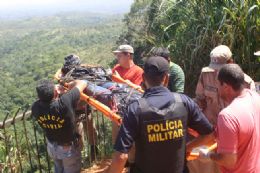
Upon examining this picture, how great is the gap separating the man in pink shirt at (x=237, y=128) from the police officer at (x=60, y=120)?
1.54 meters

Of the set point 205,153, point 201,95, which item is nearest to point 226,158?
point 205,153

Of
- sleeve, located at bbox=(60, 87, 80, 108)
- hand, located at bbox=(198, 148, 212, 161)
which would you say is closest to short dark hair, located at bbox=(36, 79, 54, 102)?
sleeve, located at bbox=(60, 87, 80, 108)

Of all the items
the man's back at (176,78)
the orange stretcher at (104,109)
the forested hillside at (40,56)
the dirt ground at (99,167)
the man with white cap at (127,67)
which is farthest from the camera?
the forested hillside at (40,56)

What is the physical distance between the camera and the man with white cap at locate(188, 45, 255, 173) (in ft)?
11.5

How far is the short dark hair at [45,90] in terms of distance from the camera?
139 inches

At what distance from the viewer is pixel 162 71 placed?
243cm

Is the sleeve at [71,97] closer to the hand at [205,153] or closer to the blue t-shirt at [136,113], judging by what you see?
the blue t-shirt at [136,113]

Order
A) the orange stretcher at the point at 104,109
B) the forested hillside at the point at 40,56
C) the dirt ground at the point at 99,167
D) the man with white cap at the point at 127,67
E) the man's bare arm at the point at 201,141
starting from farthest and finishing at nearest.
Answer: the forested hillside at the point at 40,56, the man with white cap at the point at 127,67, the dirt ground at the point at 99,167, the orange stretcher at the point at 104,109, the man's bare arm at the point at 201,141

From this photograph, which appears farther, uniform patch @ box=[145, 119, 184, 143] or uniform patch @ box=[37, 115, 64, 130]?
uniform patch @ box=[37, 115, 64, 130]

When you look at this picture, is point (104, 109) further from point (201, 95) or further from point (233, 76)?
point (233, 76)

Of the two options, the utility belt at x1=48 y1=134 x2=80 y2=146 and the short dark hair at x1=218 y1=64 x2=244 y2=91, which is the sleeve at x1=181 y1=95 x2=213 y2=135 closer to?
the short dark hair at x1=218 y1=64 x2=244 y2=91

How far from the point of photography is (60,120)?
11.8 feet

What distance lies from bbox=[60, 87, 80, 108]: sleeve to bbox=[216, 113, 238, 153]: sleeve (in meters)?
1.67

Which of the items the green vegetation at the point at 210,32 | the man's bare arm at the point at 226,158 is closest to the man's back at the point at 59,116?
the man's bare arm at the point at 226,158
